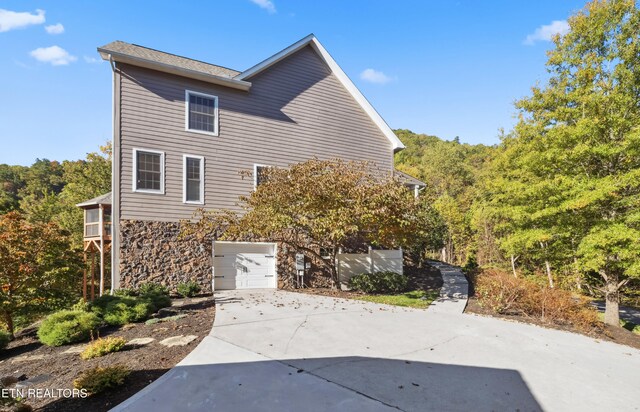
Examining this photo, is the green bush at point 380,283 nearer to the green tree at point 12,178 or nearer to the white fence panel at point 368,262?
the white fence panel at point 368,262

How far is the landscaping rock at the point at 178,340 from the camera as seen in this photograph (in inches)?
237

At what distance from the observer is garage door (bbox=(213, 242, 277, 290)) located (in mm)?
13070

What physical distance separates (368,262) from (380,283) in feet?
7.46

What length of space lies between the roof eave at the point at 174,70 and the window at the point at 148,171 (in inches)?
122

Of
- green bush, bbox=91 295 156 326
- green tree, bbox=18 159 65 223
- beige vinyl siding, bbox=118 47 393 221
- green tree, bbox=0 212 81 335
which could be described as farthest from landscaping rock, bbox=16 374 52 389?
green tree, bbox=18 159 65 223

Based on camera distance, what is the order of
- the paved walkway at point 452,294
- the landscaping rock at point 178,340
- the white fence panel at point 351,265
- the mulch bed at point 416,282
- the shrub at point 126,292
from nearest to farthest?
the landscaping rock at point 178,340
the paved walkway at point 452,294
the shrub at point 126,292
the mulch bed at point 416,282
the white fence panel at point 351,265

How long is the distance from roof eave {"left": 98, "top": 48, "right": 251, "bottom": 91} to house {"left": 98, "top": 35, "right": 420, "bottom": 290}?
3cm

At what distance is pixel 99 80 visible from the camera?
13.5 m

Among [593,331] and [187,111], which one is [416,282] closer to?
[593,331]

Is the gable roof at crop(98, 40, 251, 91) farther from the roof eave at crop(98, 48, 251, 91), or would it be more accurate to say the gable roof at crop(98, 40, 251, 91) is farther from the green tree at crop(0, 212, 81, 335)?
the green tree at crop(0, 212, 81, 335)

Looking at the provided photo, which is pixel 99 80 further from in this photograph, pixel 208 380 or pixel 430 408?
pixel 430 408

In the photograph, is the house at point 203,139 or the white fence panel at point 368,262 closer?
the house at point 203,139

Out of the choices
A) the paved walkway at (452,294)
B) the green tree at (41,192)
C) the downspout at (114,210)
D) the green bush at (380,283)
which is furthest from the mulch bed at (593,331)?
the green tree at (41,192)

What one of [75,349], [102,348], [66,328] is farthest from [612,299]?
[66,328]
